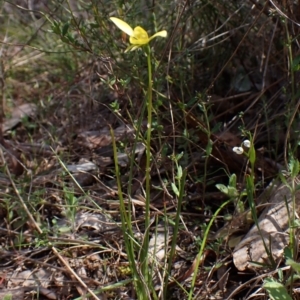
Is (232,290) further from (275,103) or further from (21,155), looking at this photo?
(21,155)

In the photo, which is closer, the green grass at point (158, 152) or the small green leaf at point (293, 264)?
the small green leaf at point (293, 264)

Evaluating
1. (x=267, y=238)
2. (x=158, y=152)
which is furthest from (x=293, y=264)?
(x=158, y=152)

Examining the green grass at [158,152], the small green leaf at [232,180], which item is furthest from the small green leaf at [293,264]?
the small green leaf at [232,180]

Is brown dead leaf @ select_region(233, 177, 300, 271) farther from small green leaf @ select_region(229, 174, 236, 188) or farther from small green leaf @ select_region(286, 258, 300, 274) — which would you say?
small green leaf @ select_region(286, 258, 300, 274)

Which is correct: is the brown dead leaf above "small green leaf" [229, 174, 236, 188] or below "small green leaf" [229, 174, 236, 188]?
below

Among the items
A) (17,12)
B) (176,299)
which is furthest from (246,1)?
(17,12)

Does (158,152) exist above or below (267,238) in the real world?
above

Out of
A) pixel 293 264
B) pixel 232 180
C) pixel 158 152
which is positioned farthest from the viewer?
pixel 158 152

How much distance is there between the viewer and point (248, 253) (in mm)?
2170

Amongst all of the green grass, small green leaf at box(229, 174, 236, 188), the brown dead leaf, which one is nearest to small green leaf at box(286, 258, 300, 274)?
the green grass

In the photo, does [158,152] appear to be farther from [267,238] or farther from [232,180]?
[267,238]

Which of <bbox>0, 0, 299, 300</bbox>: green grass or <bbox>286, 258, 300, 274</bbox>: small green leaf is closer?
<bbox>286, 258, 300, 274</bbox>: small green leaf

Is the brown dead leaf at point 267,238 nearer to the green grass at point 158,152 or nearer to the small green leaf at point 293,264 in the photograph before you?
the green grass at point 158,152

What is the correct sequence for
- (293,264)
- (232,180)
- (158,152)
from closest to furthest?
(293,264)
(232,180)
(158,152)
